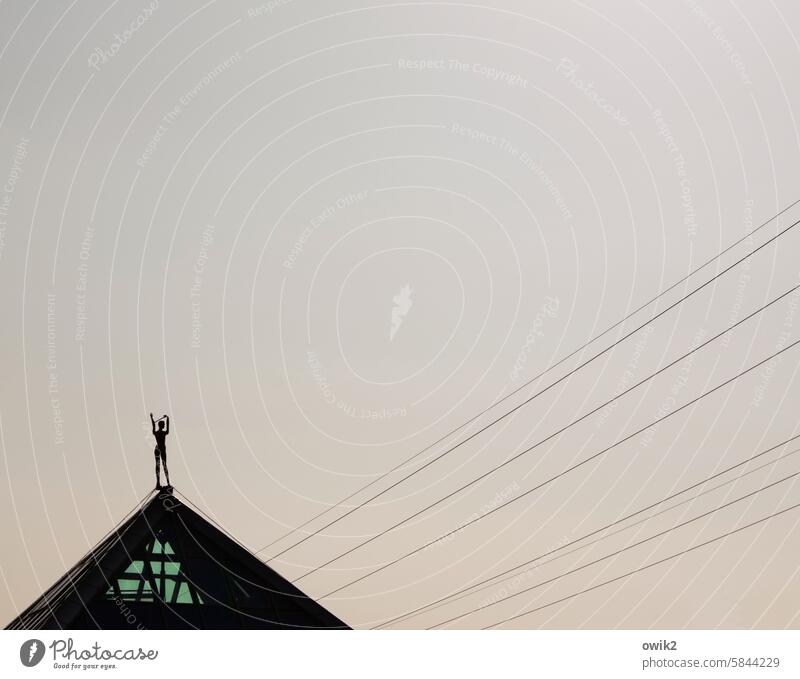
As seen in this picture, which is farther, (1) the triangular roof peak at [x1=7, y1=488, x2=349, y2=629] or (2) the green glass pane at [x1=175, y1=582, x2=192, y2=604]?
(2) the green glass pane at [x1=175, y1=582, x2=192, y2=604]

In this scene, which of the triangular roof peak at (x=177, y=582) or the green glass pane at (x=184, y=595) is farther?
the green glass pane at (x=184, y=595)

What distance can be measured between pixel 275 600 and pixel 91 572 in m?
3.39
